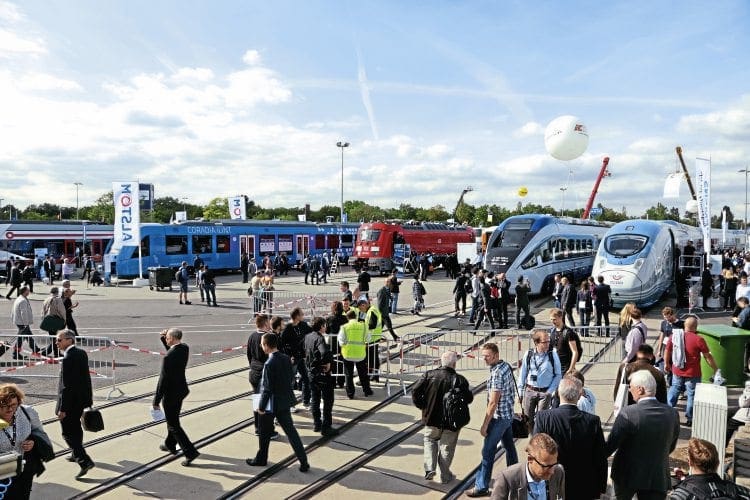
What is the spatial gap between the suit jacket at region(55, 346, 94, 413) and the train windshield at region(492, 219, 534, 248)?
751 inches

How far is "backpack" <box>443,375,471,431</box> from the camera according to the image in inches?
223

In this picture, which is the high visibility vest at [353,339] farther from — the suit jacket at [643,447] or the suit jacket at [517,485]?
the suit jacket at [517,485]

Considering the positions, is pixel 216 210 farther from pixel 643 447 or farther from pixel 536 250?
pixel 643 447

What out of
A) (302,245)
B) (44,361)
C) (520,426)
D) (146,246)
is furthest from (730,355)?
(302,245)

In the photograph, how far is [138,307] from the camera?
21.1m

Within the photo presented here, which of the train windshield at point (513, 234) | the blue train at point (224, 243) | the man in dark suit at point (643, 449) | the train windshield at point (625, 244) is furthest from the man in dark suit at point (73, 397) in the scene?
the blue train at point (224, 243)

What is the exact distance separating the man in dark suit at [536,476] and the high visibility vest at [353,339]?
195 inches

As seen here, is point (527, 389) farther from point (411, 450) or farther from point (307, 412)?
point (307, 412)

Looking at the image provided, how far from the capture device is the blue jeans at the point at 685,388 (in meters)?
7.92

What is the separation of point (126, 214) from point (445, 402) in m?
25.2

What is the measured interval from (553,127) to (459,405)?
46.7 ft

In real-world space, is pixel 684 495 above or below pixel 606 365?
above

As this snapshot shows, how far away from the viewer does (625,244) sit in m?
19.7

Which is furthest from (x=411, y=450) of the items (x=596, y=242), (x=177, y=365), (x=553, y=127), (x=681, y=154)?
(x=681, y=154)
